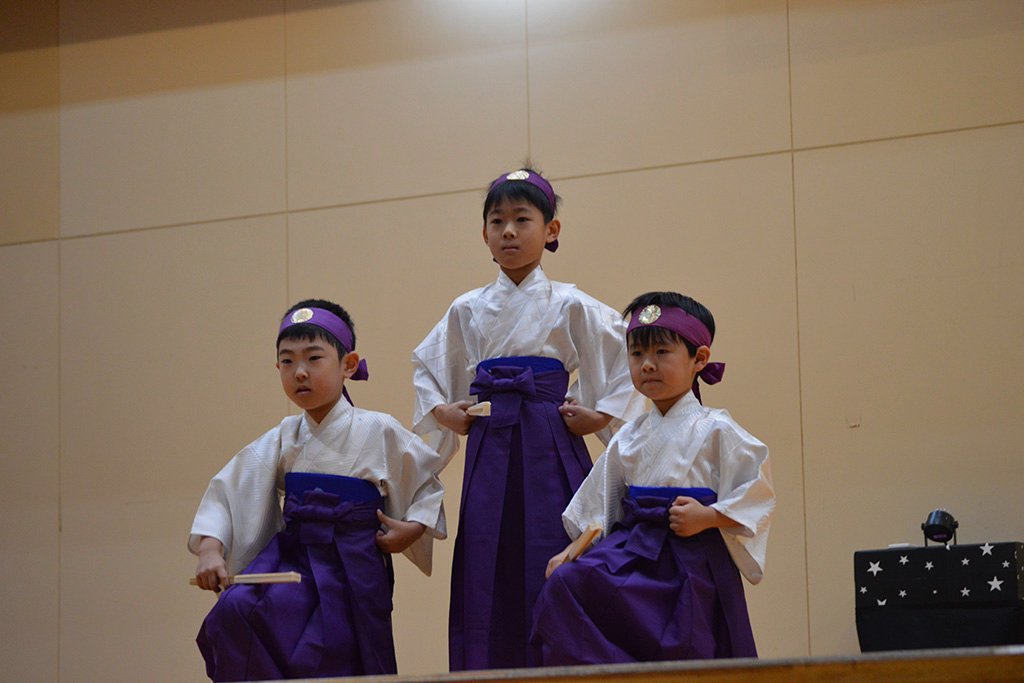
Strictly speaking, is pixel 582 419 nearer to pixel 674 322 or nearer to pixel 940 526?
pixel 674 322

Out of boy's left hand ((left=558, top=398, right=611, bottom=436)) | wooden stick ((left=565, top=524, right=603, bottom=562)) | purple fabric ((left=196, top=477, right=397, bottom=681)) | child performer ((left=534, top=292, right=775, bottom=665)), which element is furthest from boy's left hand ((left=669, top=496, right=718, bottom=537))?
purple fabric ((left=196, top=477, right=397, bottom=681))

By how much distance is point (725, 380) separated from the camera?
5.09 meters

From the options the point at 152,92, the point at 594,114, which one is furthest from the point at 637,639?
the point at 152,92

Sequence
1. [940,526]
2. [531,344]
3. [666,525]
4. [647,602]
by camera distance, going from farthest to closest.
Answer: [940,526] → [531,344] → [666,525] → [647,602]

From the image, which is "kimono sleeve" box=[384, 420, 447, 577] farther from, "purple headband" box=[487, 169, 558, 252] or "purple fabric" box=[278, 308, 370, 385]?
"purple headband" box=[487, 169, 558, 252]

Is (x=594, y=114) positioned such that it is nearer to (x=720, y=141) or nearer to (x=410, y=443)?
(x=720, y=141)

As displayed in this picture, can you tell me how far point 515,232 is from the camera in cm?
369

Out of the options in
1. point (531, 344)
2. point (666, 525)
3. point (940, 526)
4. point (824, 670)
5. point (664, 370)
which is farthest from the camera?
point (940, 526)

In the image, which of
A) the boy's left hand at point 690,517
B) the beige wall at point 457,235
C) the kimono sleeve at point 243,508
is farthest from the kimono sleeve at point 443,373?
the beige wall at point 457,235

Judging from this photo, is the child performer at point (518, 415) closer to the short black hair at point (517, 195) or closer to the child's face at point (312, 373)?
the short black hair at point (517, 195)

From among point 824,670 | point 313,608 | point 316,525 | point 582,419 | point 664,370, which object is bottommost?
point 313,608

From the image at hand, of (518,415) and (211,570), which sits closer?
(211,570)

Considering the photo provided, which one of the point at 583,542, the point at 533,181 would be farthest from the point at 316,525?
the point at 533,181

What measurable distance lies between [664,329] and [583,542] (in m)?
0.60
